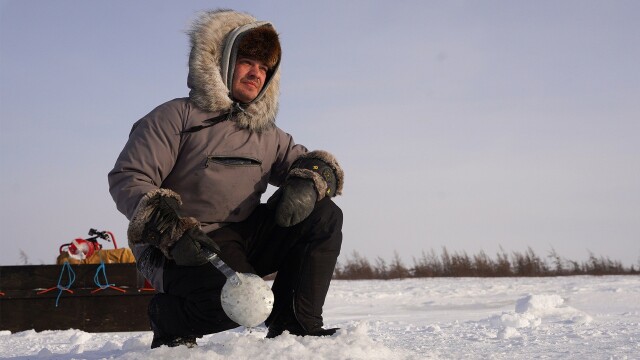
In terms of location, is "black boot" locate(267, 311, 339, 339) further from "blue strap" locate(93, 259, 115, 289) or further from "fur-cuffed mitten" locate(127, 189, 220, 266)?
"blue strap" locate(93, 259, 115, 289)

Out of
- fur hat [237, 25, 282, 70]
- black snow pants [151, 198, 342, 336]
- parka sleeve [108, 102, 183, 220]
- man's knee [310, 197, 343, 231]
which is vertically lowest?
black snow pants [151, 198, 342, 336]

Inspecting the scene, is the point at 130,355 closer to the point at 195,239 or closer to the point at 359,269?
the point at 195,239

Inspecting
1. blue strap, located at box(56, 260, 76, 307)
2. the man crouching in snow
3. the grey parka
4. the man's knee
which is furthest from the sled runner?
the man's knee

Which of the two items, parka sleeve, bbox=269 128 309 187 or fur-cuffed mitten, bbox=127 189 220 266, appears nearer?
fur-cuffed mitten, bbox=127 189 220 266

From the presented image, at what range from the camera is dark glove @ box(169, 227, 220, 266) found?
2508mm

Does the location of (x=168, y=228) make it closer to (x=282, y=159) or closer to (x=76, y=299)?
(x=282, y=159)

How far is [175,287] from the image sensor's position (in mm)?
2725

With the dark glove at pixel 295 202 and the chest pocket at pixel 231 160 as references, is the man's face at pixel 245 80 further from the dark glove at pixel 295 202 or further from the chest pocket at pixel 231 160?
the dark glove at pixel 295 202

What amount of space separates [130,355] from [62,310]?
9.54 feet

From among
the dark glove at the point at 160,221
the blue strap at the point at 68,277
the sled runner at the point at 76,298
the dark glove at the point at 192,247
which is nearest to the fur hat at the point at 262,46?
the dark glove at the point at 160,221

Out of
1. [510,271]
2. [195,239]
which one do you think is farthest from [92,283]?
[510,271]

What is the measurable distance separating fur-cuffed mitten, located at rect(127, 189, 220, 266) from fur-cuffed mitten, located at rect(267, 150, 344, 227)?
36cm

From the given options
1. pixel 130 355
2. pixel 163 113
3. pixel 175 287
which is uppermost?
pixel 163 113

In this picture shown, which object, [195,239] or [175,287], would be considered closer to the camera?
[195,239]
